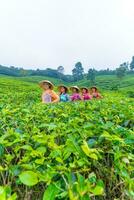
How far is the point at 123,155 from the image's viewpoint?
2.08 meters

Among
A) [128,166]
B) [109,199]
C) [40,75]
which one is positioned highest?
[128,166]

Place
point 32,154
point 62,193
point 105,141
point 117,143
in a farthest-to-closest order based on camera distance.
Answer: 1. point 105,141
2. point 117,143
3. point 32,154
4. point 62,193

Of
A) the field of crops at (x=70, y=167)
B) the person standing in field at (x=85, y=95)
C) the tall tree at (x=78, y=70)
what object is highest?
the field of crops at (x=70, y=167)

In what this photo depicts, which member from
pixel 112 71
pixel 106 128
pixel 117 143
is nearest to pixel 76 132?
pixel 106 128

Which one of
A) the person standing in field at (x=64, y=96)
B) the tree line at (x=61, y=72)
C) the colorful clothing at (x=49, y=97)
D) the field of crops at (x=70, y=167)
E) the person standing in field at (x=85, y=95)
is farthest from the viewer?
the tree line at (x=61, y=72)

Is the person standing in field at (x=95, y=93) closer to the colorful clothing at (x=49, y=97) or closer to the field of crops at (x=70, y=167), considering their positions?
the colorful clothing at (x=49, y=97)

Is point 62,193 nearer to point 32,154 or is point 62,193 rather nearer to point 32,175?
point 32,175

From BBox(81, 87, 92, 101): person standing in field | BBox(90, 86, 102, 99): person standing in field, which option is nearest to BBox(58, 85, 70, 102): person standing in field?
BBox(81, 87, 92, 101): person standing in field

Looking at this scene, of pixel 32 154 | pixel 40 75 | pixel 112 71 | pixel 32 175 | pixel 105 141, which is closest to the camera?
pixel 32 175

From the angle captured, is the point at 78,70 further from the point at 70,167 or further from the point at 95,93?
the point at 70,167

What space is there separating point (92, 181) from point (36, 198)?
1.77ft

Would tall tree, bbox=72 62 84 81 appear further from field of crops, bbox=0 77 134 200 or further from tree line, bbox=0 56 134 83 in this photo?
field of crops, bbox=0 77 134 200

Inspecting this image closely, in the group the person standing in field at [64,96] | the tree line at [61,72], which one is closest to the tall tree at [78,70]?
the tree line at [61,72]

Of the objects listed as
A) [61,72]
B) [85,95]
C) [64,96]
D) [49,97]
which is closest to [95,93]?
[85,95]
